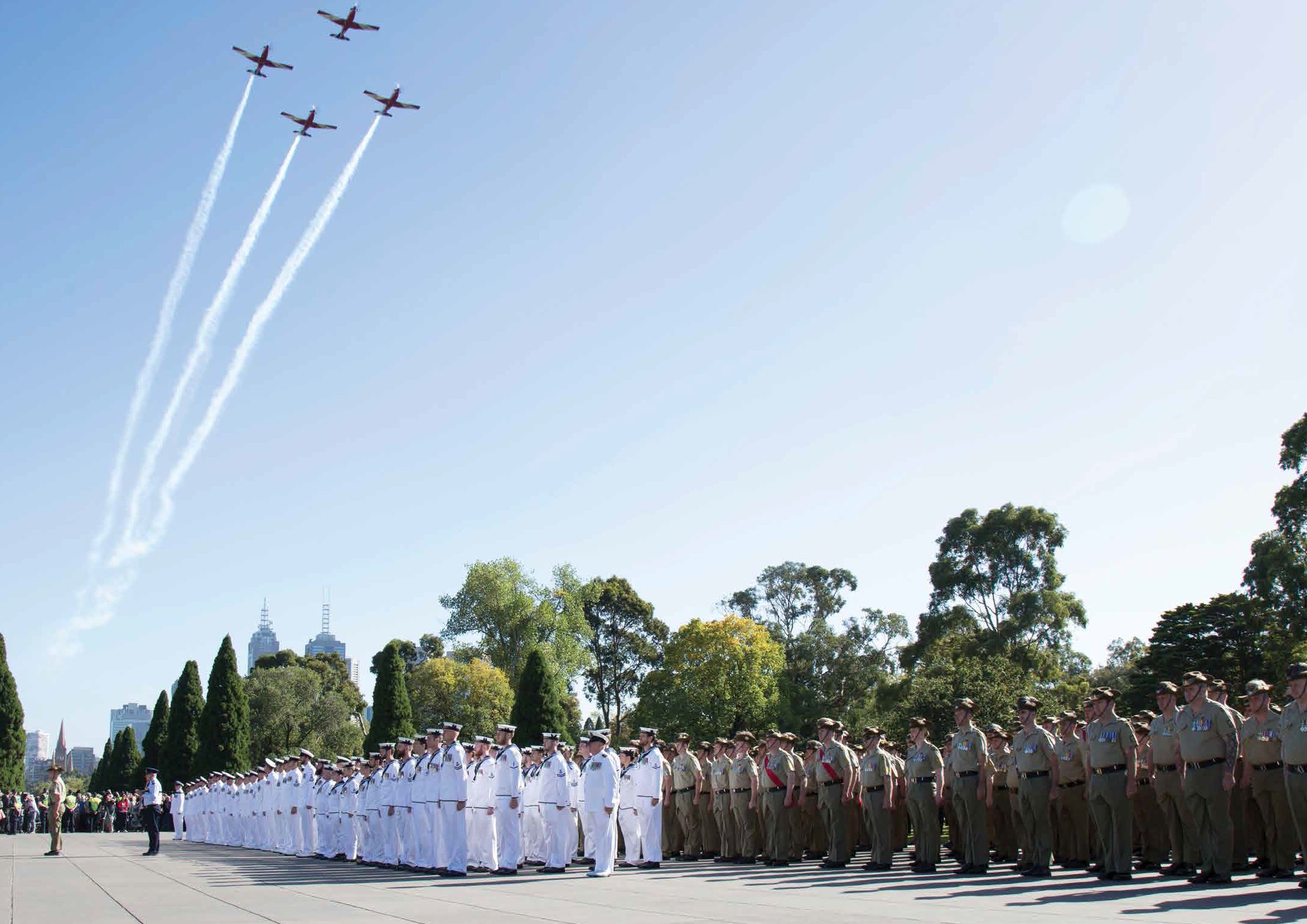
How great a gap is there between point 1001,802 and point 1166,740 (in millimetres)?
Result: 4287

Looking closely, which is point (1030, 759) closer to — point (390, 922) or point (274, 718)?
point (390, 922)

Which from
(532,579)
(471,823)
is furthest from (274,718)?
(471,823)

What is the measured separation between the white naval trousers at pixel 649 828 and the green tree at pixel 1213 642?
77.9ft

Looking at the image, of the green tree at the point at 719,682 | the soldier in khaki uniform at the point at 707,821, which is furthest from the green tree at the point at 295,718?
the soldier in khaki uniform at the point at 707,821

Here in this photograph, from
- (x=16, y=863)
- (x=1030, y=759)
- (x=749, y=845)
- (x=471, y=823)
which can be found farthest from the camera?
(x=16, y=863)

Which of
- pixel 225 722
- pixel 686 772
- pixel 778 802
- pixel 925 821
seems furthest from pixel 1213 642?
pixel 225 722

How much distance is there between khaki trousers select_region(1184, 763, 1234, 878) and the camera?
33.4ft

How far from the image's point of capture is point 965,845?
1287 cm

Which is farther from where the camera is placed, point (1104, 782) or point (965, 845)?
point (965, 845)

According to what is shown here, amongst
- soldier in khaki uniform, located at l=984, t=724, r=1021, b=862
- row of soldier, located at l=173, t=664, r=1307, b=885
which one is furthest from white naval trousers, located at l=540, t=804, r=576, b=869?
soldier in khaki uniform, located at l=984, t=724, r=1021, b=862

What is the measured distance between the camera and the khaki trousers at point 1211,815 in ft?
33.4

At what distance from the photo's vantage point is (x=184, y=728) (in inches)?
2030

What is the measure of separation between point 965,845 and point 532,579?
5715cm

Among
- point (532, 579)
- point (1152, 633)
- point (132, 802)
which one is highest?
point (532, 579)
